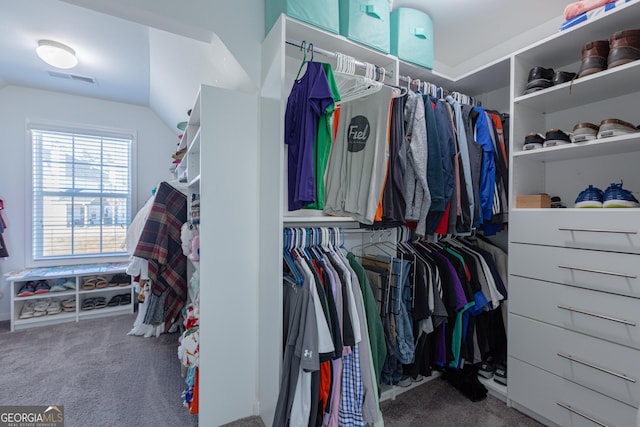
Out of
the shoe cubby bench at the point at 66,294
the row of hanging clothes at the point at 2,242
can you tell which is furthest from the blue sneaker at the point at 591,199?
the row of hanging clothes at the point at 2,242

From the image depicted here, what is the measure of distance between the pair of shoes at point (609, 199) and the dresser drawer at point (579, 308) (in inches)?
17.2

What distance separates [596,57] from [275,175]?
A: 1.72m

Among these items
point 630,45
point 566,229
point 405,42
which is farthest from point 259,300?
point 630,45

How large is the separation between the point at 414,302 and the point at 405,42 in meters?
1.62

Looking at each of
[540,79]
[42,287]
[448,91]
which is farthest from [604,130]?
[42,287]

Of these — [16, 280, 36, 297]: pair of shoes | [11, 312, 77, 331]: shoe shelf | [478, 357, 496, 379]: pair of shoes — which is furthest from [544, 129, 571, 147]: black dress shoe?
[16, 280, 36, 297]: pair of shoes

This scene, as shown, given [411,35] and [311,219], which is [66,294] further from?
[411,35]

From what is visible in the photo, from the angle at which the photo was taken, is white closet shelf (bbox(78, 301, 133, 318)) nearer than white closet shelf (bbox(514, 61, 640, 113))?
No

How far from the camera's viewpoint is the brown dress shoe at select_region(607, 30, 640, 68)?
132cm

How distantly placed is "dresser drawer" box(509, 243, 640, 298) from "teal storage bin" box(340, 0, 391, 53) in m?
1.48

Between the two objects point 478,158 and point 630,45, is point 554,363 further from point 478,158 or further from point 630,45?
point 630,45

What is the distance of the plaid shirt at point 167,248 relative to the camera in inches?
93.9

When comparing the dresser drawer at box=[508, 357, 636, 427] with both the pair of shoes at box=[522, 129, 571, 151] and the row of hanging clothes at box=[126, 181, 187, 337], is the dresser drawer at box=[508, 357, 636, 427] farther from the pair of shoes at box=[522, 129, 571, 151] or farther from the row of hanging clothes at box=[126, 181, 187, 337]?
the row of hanging clothes at box=[126, 181, 187, 337]

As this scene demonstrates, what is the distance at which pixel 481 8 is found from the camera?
186 cm
